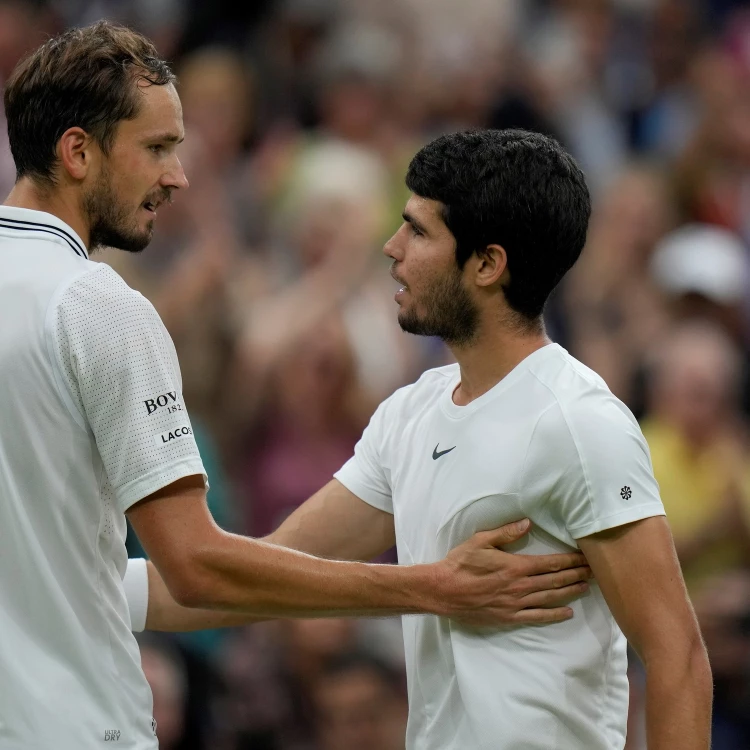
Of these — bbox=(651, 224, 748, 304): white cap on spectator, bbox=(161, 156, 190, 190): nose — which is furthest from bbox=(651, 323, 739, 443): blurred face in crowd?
bbox=(161, 156, 190, 190): nose

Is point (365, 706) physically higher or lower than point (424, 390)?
lower

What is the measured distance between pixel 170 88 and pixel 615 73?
18.8 feet

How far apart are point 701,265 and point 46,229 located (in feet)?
13.7

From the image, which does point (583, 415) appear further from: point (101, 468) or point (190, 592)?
point (101, 468)

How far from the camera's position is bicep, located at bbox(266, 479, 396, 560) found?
10.4ft

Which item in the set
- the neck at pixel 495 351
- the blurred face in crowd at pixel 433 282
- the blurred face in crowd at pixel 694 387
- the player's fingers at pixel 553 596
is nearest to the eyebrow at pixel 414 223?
the blurred face in crowd at pixel 433 282

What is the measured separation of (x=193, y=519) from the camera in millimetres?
2531

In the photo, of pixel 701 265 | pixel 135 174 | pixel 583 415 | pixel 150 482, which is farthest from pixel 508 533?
pixel 701 265

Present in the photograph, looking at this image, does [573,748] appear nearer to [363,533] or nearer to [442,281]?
[363,533]

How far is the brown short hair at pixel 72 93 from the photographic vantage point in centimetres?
262

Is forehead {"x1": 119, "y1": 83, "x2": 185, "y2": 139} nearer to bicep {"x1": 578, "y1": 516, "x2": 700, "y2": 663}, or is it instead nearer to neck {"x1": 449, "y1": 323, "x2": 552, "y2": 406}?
neck {"x1": 449, "y1": 323, "x2": 552, "y2": 406}

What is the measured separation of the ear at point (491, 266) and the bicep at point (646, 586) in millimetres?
595

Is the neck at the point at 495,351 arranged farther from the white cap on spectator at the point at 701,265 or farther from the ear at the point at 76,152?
the white cap on spectator at the point at 701,265

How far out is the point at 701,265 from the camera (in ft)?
20.2
